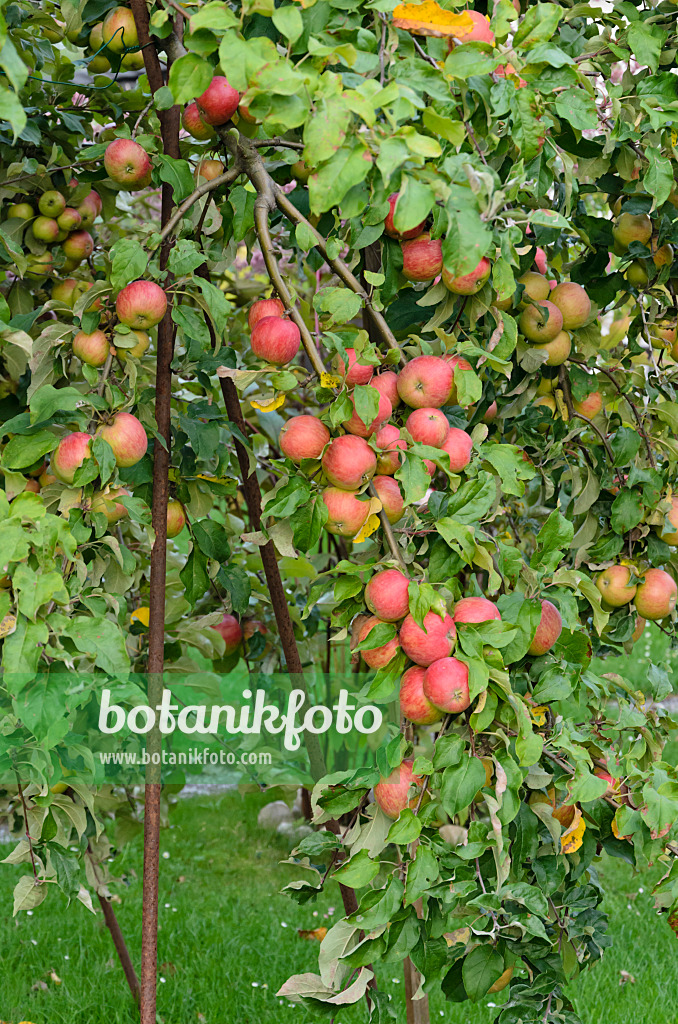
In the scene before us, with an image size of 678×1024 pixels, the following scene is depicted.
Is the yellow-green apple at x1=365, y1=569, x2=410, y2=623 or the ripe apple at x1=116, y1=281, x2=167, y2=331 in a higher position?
the ripe apple at x1=116, y1=281, x2=167, y2=331

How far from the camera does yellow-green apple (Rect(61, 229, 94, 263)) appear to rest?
1.70 m

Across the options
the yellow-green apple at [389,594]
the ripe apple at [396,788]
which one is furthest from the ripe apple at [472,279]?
the ripe apple at [396,788]

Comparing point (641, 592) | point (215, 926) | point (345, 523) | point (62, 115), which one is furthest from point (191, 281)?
point (215, 926)

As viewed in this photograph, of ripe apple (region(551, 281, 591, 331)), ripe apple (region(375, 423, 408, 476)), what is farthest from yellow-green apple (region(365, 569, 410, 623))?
ripe apple (region(551, 281, 591, 331))

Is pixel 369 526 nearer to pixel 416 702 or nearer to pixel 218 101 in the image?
pixel 416 702

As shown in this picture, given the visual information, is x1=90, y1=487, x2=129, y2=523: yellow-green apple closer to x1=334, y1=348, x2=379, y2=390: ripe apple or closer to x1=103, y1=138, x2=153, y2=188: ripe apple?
x1=334, y1=348, x2=379, y2=390: ripe apple

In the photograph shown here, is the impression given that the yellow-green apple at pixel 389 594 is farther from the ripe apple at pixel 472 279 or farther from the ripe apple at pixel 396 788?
the ripe apple at pixel 472 279

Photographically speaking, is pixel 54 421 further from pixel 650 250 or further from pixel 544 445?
pixel 650 250

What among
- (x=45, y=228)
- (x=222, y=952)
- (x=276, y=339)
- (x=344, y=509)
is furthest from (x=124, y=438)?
(x=222, y=952)

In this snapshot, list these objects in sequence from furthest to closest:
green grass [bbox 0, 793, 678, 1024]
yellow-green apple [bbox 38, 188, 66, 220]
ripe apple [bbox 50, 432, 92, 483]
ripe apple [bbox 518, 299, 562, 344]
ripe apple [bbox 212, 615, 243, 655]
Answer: green grass [bbox 0, 793, 678, 1024] → ripe apple [bbox 212, 615, 243, 655] → yellow-green apple [bbox 38, 188, 66, 220] → ripe apple [bbox 518, 299, 562, 344] → ripe apple [bbox 50, 432, 92, 483]

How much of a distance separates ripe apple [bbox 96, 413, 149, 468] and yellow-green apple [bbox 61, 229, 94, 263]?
1.98ft

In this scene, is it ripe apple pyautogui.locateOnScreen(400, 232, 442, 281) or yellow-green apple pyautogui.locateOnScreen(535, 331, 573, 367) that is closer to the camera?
ripe apple pyautogui.locateOnScreen(400, 232, 442, 281)

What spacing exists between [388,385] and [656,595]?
2.13ft

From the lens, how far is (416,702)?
3.45 ft
